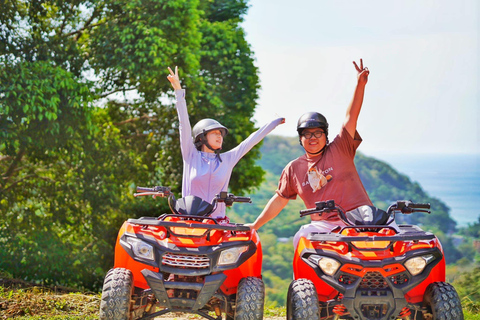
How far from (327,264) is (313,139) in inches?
53.9

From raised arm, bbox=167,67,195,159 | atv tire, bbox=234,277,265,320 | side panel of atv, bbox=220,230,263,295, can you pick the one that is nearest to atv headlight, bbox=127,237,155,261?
side panel of atv, bbox=220,230,263,295

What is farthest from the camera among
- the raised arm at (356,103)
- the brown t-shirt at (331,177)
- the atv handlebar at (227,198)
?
the raised arm at (356,103)

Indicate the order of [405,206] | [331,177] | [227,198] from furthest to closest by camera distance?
[331,177]
[227,198]
[405,206]

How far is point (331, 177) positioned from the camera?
5.02m

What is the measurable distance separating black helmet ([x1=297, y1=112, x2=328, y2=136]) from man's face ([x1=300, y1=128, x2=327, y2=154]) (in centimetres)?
5

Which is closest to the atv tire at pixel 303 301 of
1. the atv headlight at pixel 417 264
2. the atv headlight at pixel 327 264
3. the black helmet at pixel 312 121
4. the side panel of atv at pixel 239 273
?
the atv headlight at pixel 327 264

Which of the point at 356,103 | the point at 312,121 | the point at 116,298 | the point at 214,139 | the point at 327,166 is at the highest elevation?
the point at 356,103

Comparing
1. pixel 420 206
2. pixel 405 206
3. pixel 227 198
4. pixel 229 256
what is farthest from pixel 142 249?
pixel 420 206

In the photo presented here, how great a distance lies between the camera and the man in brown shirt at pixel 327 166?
4.95 m

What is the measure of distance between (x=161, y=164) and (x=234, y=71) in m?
2.98

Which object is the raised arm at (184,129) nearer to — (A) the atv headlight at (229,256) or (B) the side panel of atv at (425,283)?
(A) the atv headlight at (229,256)

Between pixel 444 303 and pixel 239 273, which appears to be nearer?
pixel 444 303

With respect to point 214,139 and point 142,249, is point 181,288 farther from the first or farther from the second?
point 214,139

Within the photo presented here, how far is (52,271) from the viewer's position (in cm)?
1161
